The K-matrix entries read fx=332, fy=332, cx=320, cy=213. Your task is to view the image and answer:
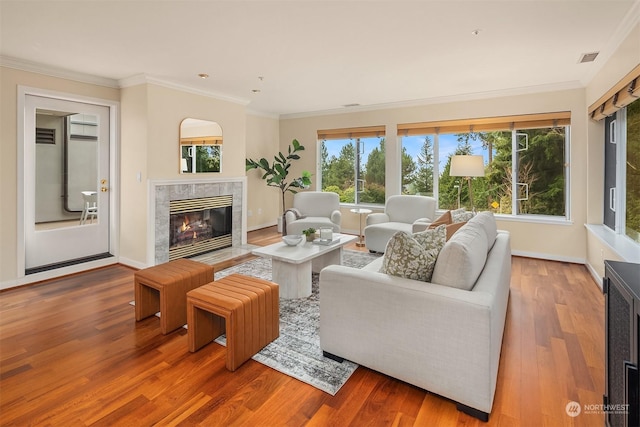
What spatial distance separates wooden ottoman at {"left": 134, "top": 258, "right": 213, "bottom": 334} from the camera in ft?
8.45

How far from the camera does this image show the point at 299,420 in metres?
1.70

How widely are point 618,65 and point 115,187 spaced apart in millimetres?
5740

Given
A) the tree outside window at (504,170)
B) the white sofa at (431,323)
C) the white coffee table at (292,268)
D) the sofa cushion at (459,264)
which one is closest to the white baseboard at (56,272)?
the white coffee table at (292,268)

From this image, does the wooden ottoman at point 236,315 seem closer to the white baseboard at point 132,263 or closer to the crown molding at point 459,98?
the white baseboard at point 132,263

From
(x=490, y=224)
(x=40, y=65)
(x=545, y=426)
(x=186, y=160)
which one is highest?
(x=40, y=65)

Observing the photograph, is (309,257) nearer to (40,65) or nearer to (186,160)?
(186,160)

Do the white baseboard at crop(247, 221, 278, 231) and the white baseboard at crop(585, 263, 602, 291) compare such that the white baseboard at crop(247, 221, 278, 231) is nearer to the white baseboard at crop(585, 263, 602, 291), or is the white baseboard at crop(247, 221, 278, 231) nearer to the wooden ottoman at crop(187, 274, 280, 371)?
the wooden ottoman at crop(187, 274, 280, 371)

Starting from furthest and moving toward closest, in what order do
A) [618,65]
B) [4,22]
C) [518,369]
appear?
[618,65]
[4,22]
[518,369]

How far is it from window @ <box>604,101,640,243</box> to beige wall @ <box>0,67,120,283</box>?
6.26 m

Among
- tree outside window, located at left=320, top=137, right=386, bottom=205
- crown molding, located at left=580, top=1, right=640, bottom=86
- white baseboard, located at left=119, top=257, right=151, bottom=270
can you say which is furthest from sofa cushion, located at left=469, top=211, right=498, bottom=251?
white baseboard, located at left=119, top=257, right=151, bottom=270

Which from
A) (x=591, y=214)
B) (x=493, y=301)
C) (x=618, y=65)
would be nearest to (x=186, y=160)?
(x=493, y=301)

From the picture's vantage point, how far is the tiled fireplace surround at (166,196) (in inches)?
167

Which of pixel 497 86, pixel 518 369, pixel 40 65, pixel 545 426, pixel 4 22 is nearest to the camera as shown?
pixel 545 426

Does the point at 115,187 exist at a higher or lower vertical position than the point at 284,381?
higher
